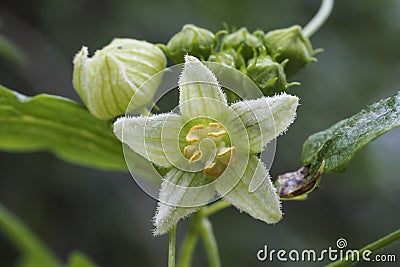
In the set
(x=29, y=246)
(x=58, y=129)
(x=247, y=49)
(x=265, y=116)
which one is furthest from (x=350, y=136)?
(x=29, y=246)

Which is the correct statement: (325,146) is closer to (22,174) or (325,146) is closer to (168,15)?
(168,15)

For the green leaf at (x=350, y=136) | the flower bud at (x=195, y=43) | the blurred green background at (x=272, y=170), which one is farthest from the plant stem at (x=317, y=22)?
the blurred green background at (x=272, y=170)

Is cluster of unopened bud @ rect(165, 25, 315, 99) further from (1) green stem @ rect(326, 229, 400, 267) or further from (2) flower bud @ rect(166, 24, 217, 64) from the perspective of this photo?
(1) green stem @ rect(326, 229, 400, 267)

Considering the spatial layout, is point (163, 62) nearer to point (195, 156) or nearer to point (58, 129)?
point (195, 156)

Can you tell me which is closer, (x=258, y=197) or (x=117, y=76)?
(x=258, y=197)

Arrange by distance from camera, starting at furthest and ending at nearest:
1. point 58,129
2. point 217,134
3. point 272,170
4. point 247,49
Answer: point 272,170
point 58,129
point 247,49
point 217,134

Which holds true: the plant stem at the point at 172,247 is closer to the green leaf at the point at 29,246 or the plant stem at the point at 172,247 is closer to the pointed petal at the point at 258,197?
the pointed petal at the point at 258,197
